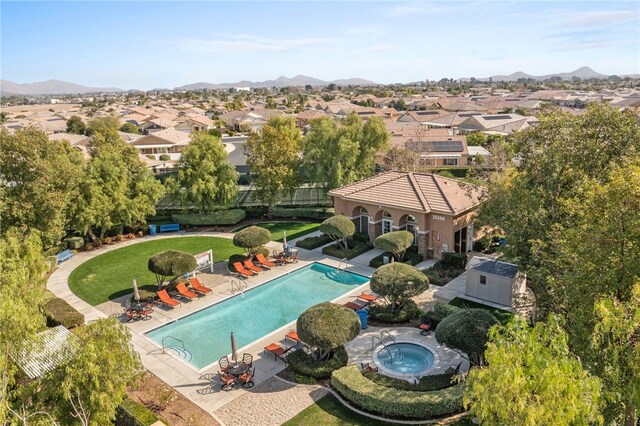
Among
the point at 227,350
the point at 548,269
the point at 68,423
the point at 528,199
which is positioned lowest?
the point at 227,350

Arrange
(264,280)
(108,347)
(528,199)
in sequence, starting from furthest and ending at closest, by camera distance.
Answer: (264,280) < (528,199) < (108,347)

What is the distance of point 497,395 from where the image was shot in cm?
835

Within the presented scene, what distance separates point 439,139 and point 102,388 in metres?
61.8

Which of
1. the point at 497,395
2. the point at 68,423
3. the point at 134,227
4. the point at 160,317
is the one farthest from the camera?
the point at 134,227

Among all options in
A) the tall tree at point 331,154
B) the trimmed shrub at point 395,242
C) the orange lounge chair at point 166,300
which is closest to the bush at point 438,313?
the trimmed shrub at point 395,242

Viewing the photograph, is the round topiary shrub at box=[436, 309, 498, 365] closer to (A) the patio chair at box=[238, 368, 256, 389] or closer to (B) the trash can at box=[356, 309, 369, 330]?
(B) the trash can at box=[356, 309, 369, 330]

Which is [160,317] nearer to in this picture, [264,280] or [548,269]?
[264,280]

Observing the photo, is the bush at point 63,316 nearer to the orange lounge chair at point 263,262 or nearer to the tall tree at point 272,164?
the orange lounge chair at point 263,262

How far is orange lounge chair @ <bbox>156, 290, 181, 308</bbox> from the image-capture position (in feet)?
82.7

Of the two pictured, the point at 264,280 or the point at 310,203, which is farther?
the point at 310,203

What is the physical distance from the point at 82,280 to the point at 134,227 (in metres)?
9.61

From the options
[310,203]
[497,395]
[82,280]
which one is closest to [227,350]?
[82,280]

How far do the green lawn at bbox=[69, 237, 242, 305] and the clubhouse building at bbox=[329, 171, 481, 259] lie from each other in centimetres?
976

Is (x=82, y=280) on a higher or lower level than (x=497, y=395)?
lower
